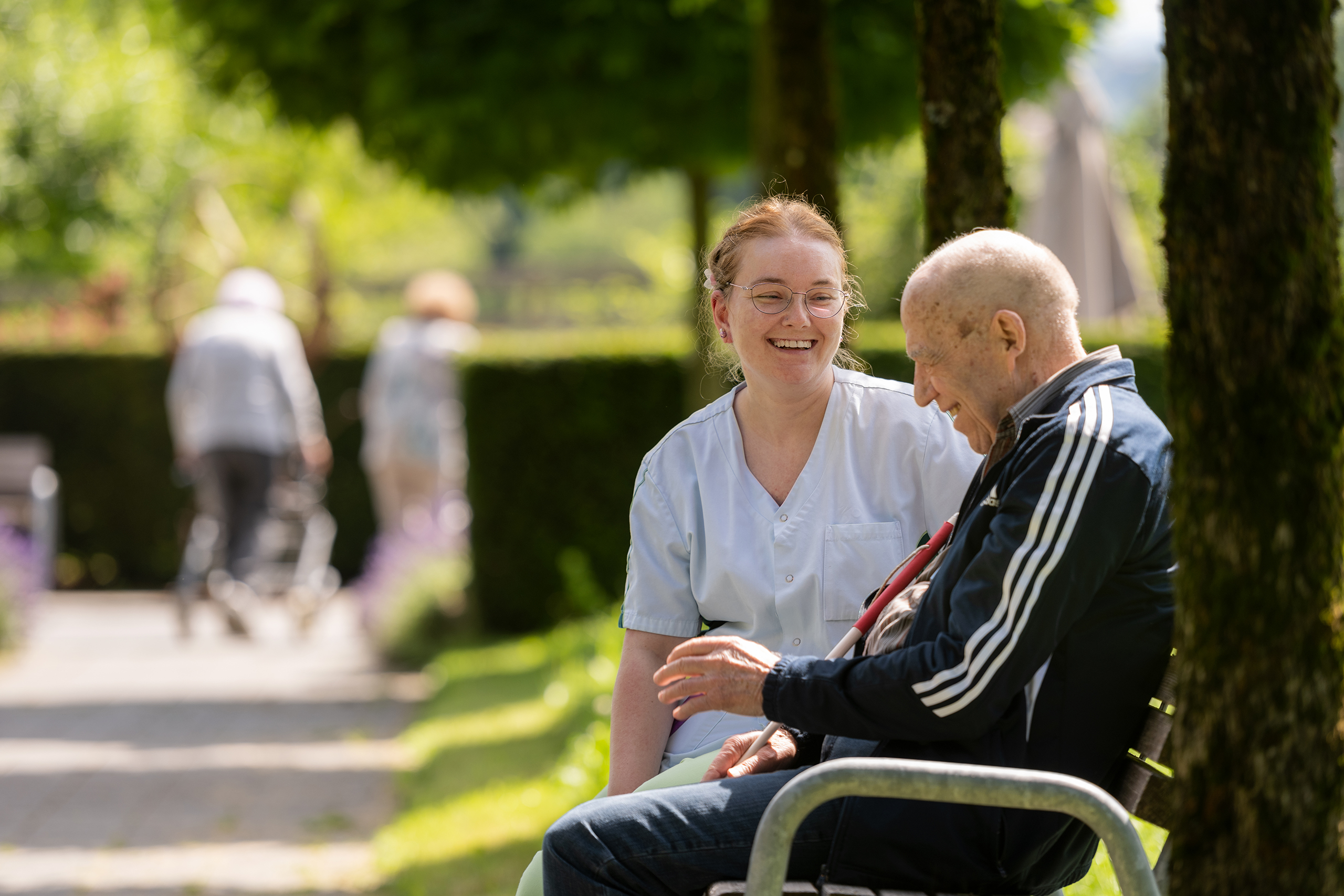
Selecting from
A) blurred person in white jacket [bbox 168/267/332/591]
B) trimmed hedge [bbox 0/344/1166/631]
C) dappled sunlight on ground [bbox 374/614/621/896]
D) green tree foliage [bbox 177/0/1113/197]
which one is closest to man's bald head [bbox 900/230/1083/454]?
dappled sunlight on ground [bbox 374/614/621/896]

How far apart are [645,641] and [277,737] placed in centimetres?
492

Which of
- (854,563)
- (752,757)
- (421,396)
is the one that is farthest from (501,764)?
(421,396)

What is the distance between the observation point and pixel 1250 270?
1.90 m

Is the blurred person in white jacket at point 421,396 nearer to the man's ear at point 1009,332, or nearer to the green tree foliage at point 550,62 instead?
the green tree foliage at point 550,62

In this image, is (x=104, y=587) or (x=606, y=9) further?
(x=104, y=587)

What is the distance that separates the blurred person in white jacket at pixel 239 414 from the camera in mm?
9688

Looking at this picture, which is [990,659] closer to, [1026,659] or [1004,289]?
[1026,659]

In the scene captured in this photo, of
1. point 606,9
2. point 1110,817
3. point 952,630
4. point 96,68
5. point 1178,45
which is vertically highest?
point 96,68

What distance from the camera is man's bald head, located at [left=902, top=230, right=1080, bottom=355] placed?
232 cm

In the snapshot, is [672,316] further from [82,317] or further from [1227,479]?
[1227,479]

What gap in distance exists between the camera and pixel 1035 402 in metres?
2.29

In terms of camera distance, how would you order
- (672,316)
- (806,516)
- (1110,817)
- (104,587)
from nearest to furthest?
(1110,817) < (806,516) < (104,587) < (672,316)

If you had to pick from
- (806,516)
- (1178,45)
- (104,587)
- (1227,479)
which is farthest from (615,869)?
(104,587)

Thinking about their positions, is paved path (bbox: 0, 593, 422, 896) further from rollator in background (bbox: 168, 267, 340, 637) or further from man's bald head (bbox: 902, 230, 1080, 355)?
man's bald head (bbox: 902, 230, 1080, 355)
